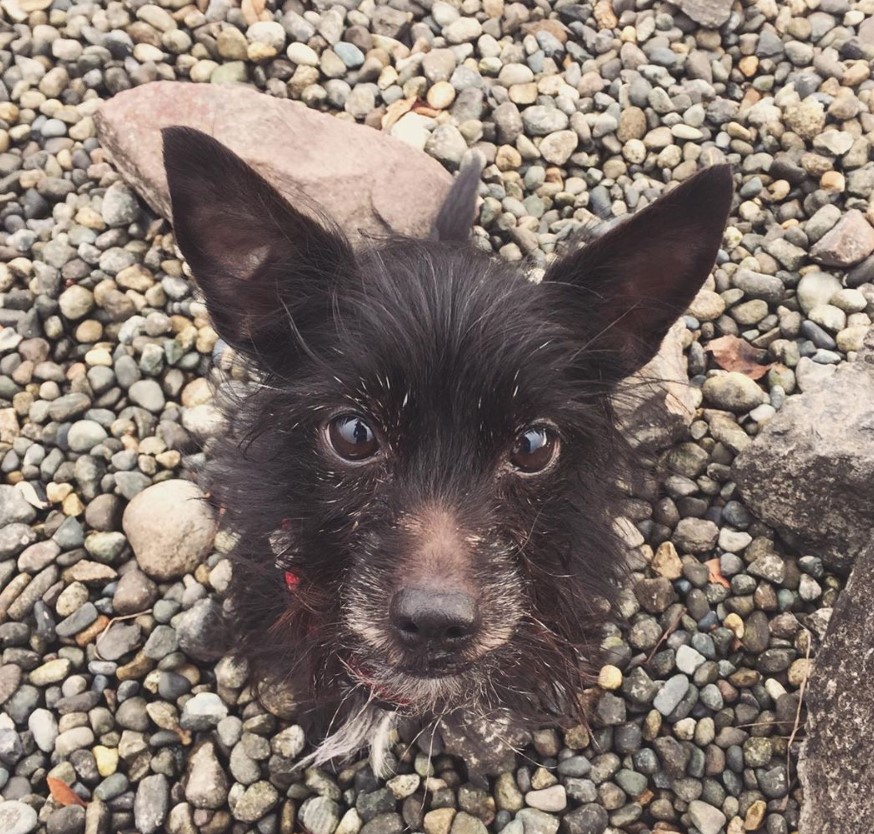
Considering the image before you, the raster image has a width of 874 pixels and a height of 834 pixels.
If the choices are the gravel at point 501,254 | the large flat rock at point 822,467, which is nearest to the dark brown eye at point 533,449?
the gravel at point 501,254

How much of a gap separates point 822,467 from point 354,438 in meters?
2.14

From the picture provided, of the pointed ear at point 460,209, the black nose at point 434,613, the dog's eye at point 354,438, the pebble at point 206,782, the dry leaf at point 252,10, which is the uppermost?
the dog's eye at point 354,438

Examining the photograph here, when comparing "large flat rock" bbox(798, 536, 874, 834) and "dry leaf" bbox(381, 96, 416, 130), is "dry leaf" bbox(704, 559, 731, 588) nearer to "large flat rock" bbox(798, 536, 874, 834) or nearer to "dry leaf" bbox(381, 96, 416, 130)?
"large flat rock" bbox(798, 536, 874, 834)

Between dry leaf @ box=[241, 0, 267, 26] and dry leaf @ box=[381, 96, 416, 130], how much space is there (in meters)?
0.95

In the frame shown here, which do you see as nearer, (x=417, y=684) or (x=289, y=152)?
(x=417, y=684)

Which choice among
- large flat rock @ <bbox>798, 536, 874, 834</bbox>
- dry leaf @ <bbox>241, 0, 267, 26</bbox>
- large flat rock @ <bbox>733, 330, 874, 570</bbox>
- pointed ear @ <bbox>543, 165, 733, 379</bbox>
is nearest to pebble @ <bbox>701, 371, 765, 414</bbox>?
large flat rock @ <bbox>733, 330, 874, 570</bbox>

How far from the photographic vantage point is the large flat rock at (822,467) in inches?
138

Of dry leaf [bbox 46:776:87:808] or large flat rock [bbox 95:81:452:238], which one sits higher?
large flat rock [bbox 95:81:452:238]

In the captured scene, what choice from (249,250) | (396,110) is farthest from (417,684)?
(396,110)

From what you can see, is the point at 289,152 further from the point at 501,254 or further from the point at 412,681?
the point at 412,681

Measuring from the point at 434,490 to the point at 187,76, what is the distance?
3741 mm

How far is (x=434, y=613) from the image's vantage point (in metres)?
2.14

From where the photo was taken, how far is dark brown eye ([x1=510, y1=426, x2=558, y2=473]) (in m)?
2.49

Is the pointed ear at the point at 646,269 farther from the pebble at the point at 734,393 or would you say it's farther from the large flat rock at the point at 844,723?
the pebble at the point at 734,393
